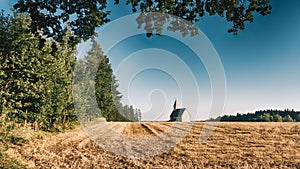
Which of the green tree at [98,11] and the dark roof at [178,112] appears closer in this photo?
the green tree at [98,11]

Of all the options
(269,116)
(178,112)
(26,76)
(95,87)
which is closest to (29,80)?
(26,76)

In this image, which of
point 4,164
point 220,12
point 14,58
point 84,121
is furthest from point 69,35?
point 84,121

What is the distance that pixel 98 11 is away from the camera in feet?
22.1

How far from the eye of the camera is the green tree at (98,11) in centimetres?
647

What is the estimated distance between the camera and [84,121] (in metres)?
35.2

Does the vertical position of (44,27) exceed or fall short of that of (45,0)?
it falls short

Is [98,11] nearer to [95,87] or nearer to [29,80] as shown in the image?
[29,80]

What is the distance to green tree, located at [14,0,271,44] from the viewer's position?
6469mm

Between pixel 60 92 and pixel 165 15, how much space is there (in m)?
21.2

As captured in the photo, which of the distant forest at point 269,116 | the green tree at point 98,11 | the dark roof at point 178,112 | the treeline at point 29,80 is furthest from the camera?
the dark roof at point 178,112

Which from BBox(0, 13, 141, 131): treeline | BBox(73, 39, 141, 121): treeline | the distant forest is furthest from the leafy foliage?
the distant forest

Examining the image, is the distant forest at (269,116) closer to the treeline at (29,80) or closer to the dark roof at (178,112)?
the dark roof at (178,112)

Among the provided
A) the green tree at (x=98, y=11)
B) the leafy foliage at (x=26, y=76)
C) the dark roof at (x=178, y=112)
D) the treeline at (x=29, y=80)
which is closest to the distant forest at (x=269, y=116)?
the dark roof at (x=178, y=112)

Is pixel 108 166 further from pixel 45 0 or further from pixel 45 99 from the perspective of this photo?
pixel 45 99
